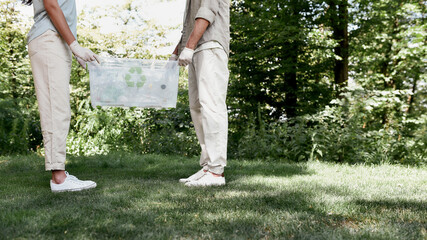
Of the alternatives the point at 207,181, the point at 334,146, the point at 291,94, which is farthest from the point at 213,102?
the point at 291,94

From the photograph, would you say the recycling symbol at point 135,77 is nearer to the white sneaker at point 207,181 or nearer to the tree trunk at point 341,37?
the white sneaker at point 207,181

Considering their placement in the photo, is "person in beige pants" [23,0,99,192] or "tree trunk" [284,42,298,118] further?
"tree trunk" [284,42,298,118]

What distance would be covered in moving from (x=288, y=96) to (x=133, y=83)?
23.1 feet

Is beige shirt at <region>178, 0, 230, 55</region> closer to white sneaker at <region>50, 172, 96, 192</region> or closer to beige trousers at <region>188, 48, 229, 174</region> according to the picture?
beige trousers at <region>188, 48, 229, 174</region>

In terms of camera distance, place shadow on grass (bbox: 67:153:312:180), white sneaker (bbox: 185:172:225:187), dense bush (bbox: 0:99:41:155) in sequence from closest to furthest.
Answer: white sneaker (bbox: 185:172:225:187) → shadow on grass (bbox: 67:153:312:180) → dense bush (bbox: 0:99:41:155)

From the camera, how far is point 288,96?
9664mm

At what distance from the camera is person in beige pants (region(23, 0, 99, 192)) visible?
278 cm

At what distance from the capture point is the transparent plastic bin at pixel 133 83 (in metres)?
3.04

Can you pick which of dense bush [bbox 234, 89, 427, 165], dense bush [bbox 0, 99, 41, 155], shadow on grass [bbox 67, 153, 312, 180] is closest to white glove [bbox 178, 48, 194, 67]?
shadow on grass [bbox 67, 153, 312, 180]

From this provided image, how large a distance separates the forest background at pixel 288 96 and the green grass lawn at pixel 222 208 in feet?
7.09

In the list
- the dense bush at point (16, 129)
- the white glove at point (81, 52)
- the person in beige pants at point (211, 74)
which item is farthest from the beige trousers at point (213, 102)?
the dense bush at point (16, 129)

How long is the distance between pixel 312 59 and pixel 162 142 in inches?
194

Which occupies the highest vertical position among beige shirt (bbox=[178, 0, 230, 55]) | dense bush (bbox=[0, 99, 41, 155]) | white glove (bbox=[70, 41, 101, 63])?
beige shirt (bbox=[178, 0, 230, 55])

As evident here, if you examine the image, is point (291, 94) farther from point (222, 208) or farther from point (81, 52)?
point (222, 208)
